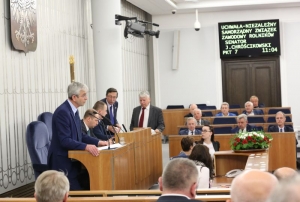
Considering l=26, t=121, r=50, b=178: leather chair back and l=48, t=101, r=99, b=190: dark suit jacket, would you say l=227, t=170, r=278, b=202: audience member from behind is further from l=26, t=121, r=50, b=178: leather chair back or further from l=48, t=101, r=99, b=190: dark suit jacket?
l=26, t=121, r=50, b=178: leather chair back

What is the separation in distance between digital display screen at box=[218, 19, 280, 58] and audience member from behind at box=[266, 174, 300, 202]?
53.5ft

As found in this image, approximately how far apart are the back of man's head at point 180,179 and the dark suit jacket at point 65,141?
3.21 metres

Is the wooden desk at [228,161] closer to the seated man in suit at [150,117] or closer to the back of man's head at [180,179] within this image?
the seated man in suit at [150,117]

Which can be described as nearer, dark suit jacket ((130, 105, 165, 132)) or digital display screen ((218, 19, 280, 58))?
dark suit jacket ((130, 105, 165, 132))

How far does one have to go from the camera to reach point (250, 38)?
58.2ft

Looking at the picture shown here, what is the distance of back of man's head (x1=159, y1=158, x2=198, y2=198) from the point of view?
2885mm

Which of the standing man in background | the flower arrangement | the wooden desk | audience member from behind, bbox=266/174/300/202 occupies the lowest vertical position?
the wooden desk

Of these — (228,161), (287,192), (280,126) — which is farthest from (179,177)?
(280,126)

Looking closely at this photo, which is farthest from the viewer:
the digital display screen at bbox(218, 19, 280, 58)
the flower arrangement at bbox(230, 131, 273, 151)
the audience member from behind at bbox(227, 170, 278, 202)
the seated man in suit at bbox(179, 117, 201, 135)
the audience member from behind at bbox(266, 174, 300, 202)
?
the digital display screen at bbox(218, 19, 280, 58)

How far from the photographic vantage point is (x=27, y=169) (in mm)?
9516

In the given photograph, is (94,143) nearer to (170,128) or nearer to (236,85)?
(170,128)

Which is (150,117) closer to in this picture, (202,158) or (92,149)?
(92,149)

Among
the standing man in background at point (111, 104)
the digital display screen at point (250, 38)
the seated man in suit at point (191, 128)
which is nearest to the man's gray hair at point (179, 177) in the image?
the standing man in background at point (111, 104)

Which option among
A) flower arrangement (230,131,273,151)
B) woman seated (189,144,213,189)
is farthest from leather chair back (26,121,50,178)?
flower arrangement (230,131,273,151)
